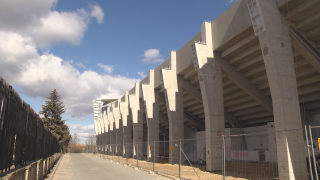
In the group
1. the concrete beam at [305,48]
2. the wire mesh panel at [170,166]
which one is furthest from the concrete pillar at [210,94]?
the concrete beam at [305,48]

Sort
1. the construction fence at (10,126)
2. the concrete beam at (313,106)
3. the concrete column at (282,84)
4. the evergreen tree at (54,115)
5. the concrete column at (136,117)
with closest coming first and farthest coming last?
the construction fence at (10,126) → the concrete column at (282,84) → the concrete beam at (313,106) → the concrete column at (136,117) → the evergreen tree at (54,115)

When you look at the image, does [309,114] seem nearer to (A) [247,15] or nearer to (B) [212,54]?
(B) [212,54]

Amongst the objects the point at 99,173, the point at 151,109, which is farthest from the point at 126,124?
the point at 99,173

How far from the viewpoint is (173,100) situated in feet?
83.3

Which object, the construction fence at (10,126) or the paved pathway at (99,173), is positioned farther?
the paved pathway at (99,173)

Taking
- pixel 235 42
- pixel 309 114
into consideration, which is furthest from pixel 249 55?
pixel 309 114

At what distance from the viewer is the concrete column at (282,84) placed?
479 inches

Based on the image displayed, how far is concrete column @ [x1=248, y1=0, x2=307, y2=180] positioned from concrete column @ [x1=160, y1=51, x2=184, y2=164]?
1226 centimetres

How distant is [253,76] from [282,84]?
8.70 metres

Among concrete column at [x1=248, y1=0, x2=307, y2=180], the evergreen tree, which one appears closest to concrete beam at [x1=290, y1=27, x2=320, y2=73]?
concrete column at [x1=248, y1=0, x2=307, y2=180]

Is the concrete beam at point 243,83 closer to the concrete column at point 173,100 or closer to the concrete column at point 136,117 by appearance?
the concrete column at point 173,100

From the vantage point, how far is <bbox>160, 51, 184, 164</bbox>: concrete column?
24969 millimetres

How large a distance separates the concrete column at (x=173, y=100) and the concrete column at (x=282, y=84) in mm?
12261

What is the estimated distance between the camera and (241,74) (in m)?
21.5
